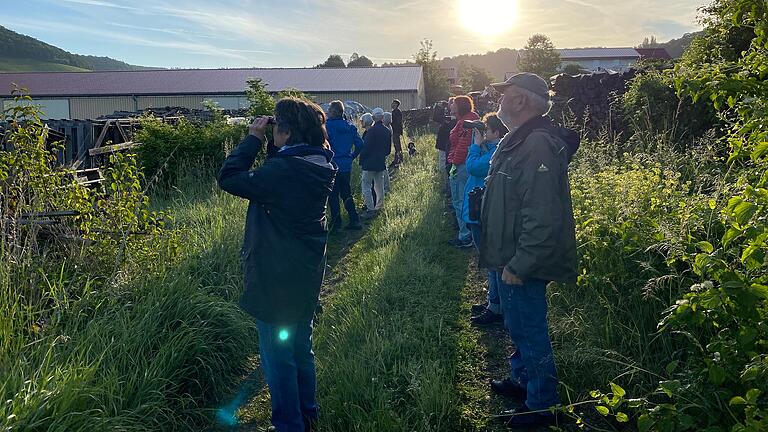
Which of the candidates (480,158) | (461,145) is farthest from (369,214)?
(480,158)

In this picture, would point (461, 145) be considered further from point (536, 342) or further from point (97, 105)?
point (97, 105)

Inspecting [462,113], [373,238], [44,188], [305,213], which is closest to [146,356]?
[305,213]

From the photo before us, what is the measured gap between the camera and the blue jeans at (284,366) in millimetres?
3191

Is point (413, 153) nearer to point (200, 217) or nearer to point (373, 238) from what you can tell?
point (373, 238)

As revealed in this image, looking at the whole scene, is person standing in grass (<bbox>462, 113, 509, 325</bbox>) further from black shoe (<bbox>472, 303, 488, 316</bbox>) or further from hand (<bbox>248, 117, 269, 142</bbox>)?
hand (<bbox>248, 117, 269, 142</bbox>)

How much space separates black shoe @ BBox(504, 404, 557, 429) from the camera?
11.2ft

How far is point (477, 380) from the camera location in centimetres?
409

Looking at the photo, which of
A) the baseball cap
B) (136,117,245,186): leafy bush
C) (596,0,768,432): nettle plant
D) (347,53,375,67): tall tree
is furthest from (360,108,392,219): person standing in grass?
(347,53,375,67): tall tree

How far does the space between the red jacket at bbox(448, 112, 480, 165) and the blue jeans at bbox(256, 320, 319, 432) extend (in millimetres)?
4644

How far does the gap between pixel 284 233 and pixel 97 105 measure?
53.8m

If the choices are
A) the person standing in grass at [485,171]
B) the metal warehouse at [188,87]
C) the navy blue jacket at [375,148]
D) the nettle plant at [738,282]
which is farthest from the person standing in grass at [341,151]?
the metal warehouse at [188,87]

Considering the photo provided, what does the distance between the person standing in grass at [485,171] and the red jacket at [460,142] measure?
1314 mm

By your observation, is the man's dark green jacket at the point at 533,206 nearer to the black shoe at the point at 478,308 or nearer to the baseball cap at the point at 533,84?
the baseball cap at the point at 533,84

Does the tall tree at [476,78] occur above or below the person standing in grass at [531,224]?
above
